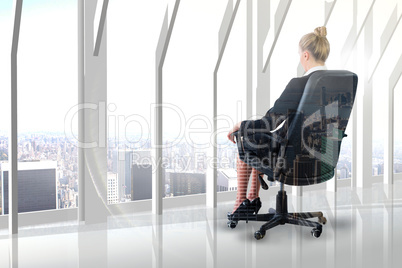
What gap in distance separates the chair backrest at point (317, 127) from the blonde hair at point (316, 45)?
257mm

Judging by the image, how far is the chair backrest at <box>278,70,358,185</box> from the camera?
2.37 meters

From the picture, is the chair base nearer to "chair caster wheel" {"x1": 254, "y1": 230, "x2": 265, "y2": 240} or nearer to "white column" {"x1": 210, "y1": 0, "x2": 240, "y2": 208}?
"chair caster wheel" {"x1": 254, "y1": 230, "x2": 265, "y2": 240}

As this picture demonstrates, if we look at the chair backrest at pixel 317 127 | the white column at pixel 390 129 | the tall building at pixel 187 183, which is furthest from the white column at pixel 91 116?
the white column at pixel 390 129

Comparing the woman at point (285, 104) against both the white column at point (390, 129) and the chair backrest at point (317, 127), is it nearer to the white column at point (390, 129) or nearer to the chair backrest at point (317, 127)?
the chair backrest at point (317, 127)

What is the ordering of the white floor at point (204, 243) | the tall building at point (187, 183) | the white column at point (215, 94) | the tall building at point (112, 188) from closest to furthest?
the white floor at point (204, 243), the tall building at point (112, 188), the white column at point (215, 94), the tall building at point (187, 183)

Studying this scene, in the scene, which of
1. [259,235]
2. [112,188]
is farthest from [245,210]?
[112,188]

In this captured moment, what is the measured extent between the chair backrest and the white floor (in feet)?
1.50

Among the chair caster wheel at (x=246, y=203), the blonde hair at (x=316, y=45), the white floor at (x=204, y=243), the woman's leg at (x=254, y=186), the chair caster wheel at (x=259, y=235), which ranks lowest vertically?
the white floor at (x=204, y=243)

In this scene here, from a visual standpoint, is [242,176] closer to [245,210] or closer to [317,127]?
[245,210]

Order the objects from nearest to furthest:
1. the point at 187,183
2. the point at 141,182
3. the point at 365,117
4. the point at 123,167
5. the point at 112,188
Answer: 1. the point at 112,188
2. the point at 123,167
3. the point at 141,182
4. the point at 187,183
5. the point at 365,117

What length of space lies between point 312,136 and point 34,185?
6.62 feet

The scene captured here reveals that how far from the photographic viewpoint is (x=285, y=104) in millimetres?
2459

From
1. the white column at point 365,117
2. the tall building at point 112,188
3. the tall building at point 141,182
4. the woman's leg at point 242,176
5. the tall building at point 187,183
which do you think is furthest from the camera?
the white column at point 365,117

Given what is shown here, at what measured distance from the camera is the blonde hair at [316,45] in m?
2.61
